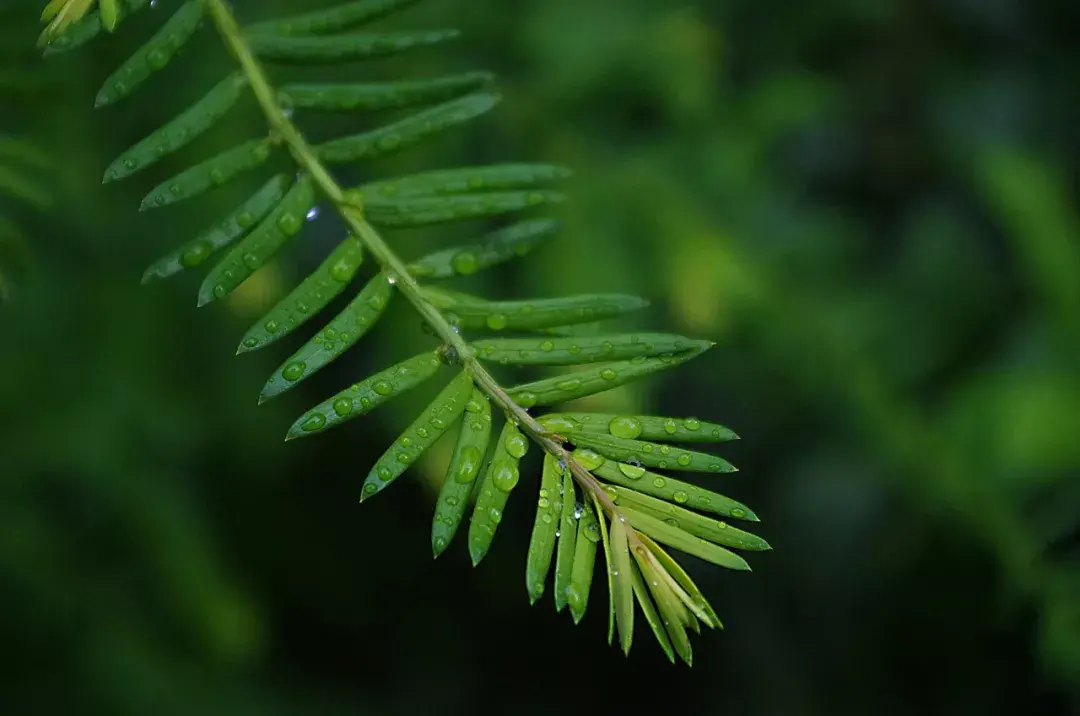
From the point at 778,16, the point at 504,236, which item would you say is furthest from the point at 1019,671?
the point at 504,236

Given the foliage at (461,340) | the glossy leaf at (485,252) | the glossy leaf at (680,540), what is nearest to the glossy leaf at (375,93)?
the foliage at (461,340)

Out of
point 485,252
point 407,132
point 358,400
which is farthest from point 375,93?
point 358,400

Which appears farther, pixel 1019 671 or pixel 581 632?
pixel 581 632

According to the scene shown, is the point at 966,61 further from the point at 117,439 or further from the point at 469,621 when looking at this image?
the point at 117,439

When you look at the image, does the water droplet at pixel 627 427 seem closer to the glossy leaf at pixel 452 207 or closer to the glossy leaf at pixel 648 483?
the glossy leaf at pixel 648 483

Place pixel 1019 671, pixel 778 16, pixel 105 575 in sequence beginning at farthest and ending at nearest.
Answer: pixel 778 16
pixel 1019 671
pixel 105 575

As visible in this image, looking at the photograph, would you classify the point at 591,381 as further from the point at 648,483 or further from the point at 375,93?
the point at 375,93
